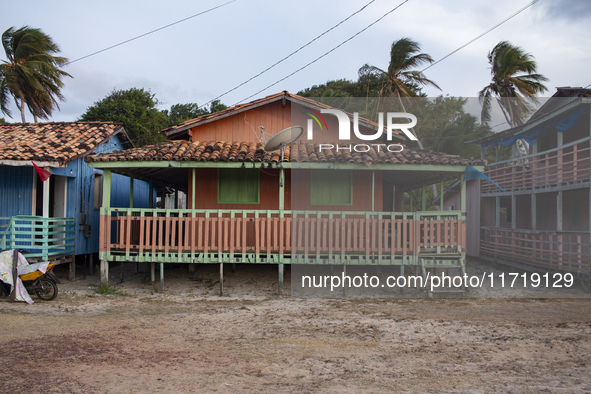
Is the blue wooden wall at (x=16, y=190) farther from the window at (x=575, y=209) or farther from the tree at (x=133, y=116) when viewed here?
the window at (x=575, y=209)

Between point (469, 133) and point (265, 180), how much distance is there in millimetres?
22182

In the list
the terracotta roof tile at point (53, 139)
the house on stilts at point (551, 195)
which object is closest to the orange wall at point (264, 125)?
the terracotta roof tile at point (53, 139)

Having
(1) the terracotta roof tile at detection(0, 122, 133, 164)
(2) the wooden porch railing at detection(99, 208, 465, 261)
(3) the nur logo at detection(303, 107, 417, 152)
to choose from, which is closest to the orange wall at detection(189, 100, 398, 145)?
(3) the nur logo at detection(303, 107, 417, 152)

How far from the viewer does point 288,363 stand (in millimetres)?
5188

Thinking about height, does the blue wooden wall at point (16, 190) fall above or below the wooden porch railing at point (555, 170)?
below

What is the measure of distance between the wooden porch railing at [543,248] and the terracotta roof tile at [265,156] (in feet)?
13.5

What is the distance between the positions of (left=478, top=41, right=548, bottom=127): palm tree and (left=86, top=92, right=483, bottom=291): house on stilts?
47.9ft

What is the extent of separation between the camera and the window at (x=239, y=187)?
37.9 feet

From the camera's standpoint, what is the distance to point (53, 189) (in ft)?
41.6

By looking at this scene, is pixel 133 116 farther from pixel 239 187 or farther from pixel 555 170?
pixel 555 170

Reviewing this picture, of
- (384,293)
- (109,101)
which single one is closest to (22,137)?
(384,293)

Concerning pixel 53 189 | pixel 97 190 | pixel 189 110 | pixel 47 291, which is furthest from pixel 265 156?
pixel 189 110

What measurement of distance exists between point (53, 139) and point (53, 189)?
4.95 feet

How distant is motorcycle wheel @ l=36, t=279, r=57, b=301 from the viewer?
9047 mm
